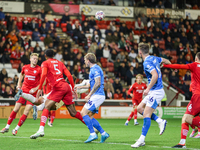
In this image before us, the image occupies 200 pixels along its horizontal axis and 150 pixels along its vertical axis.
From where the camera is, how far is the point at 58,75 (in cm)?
886

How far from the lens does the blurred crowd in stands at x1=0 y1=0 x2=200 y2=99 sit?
67.1 feet

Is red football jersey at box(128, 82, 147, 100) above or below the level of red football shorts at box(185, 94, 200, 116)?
below

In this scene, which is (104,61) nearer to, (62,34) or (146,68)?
(62,34)

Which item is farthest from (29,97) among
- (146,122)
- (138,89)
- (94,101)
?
(138,89)

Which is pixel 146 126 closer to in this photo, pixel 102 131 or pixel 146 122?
pixel 146 122

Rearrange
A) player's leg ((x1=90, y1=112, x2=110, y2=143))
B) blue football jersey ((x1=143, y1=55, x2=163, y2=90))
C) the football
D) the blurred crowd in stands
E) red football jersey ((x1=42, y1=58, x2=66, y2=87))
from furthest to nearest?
the blurred crowd in stands, the football, red football jersey ((x1=42, y1=58, x2=66, y2=87)), player's leg ((x1=90, y1=112, x2=110, y2=143)), blue football jersey ((x1=143, y1=55, x2=163, y2=90))

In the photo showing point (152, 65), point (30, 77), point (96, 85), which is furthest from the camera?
point (30, 77)

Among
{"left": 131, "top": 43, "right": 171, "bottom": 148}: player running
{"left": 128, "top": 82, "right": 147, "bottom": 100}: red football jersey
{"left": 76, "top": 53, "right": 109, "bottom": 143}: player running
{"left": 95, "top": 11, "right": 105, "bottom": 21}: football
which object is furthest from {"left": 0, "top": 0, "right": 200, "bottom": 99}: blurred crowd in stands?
{"left": 131, "top": 43, "right": 171, "bottom": 148}: player running

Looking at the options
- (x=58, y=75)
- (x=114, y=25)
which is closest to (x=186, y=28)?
(x=114, y=25)

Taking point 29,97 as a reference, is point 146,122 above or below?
below

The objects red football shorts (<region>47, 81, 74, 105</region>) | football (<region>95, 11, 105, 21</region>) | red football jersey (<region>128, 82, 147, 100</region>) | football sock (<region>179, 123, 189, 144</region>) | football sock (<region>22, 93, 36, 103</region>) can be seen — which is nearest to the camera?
football sock (<region>179, 123, 189, 144</region>)

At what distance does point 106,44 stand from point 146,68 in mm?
15144

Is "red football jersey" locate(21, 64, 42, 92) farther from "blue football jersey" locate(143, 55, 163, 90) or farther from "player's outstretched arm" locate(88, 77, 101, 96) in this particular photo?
"blue football jersey" locate(143, 55, 163, 90)

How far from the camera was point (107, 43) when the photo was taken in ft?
73.5
